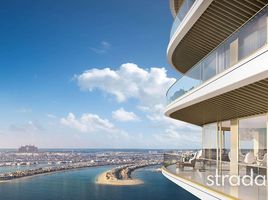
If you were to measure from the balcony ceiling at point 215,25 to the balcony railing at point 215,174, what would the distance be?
425cm

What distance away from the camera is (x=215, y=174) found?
1295 centimetres

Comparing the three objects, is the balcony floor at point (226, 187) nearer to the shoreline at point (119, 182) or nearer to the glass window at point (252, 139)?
the glass window at point (252, 139)

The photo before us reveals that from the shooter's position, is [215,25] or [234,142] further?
[234,142]

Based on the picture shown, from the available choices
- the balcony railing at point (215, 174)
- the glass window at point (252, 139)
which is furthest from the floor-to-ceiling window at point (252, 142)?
the balcony railing at point (215, 174)

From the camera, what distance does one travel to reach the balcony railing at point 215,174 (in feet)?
30.2

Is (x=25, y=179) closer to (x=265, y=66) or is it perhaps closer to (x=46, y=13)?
(x=46, y=13)

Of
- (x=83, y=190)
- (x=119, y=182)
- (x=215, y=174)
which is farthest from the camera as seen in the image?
(x=119, y=182)

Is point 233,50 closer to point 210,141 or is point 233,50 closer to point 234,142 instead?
point 234,142

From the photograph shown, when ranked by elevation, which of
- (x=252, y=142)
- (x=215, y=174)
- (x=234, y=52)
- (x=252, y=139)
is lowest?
(x=215, y=174)

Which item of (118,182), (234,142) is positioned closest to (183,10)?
(234,142)

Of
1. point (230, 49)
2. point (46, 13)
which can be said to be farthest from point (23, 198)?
point (230, 49)

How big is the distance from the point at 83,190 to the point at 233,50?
378 ft

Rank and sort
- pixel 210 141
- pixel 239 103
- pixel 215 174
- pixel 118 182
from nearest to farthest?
pixel 239 103
pixel 215 174
pixel 210 141
pixel 118 182

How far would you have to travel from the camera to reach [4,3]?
108m
